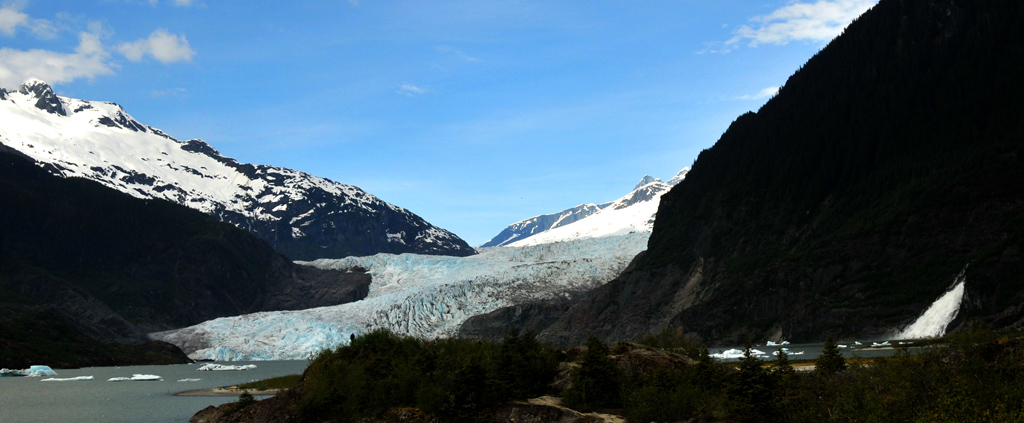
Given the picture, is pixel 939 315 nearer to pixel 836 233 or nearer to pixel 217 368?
pixel 836 233

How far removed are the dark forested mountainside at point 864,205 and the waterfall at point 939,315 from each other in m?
2.03

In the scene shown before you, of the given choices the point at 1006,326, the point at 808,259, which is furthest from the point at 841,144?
the point at 1006,326

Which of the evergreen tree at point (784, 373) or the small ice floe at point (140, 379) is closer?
the evergreen tree at point (784, 373)

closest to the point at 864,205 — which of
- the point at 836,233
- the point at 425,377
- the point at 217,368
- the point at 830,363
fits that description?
the point at 836,233

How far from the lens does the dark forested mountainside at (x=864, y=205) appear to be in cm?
11912

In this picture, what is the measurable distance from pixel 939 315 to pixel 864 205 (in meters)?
43.3

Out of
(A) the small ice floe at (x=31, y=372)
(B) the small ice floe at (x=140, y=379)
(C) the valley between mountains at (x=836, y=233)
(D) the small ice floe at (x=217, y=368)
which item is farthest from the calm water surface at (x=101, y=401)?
(C) the valley between mountains at (x=836, y=233)

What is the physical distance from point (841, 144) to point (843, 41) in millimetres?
34377

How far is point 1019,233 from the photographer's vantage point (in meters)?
104

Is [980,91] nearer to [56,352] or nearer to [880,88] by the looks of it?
[880,88]

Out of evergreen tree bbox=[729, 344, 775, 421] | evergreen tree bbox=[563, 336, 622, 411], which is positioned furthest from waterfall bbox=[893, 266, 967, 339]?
evergreen tree bbox=[729, 344, 775, 421]

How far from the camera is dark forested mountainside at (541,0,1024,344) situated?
11912 centimetres

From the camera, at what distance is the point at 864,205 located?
14675 cm

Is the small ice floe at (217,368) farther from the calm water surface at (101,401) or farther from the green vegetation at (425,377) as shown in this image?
the green vegetation at (425,377)
